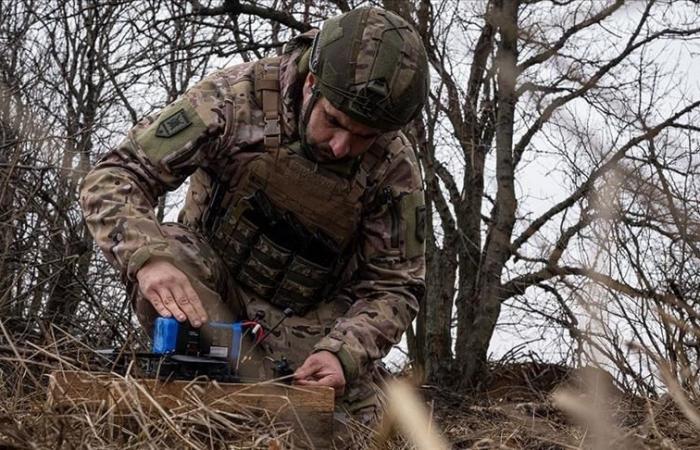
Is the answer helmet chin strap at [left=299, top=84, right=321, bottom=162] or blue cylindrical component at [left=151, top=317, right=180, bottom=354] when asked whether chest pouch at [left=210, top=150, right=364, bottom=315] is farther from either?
blue cylindrical component at [left=151, top=317, right=180, bottom=354]

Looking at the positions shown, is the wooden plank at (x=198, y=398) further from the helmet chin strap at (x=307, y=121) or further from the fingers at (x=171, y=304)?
the helmet chin strap at (x=307, y=121)

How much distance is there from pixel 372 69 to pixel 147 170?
0.83m

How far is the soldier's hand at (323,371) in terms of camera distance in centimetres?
320

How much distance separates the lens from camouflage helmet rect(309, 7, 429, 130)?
3.41 meters

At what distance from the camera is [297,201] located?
379 cm

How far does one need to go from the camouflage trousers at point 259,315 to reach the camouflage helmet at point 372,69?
0.78 m

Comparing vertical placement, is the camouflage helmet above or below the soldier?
above

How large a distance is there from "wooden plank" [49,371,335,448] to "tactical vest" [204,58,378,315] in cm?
112

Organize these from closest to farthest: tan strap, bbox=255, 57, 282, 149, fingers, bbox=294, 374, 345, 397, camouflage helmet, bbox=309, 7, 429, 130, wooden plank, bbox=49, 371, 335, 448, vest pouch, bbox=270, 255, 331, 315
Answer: wooden plank, bbox=49, 371, 335, 448 → fingers, bbox=294, 374, 345, 397 → camouflage helmet, bbox=309, 7, 429, 130 → tan strap, bbox=255, 57, 282, 149 → vest pouch, bbox=270, 255, 331, 315

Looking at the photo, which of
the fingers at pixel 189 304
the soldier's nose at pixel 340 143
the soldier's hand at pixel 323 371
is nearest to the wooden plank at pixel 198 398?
the fingers at pixel 189 304

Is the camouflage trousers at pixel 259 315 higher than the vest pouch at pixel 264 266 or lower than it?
lower

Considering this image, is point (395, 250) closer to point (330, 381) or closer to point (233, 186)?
point (233, 186)

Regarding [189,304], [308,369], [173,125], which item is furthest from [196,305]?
[173,125]

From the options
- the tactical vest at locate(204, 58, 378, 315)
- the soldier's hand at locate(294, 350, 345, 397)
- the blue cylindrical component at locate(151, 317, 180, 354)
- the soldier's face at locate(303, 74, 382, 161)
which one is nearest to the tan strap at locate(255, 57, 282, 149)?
the tactical vest at locate(204, 58, 378, 315)
